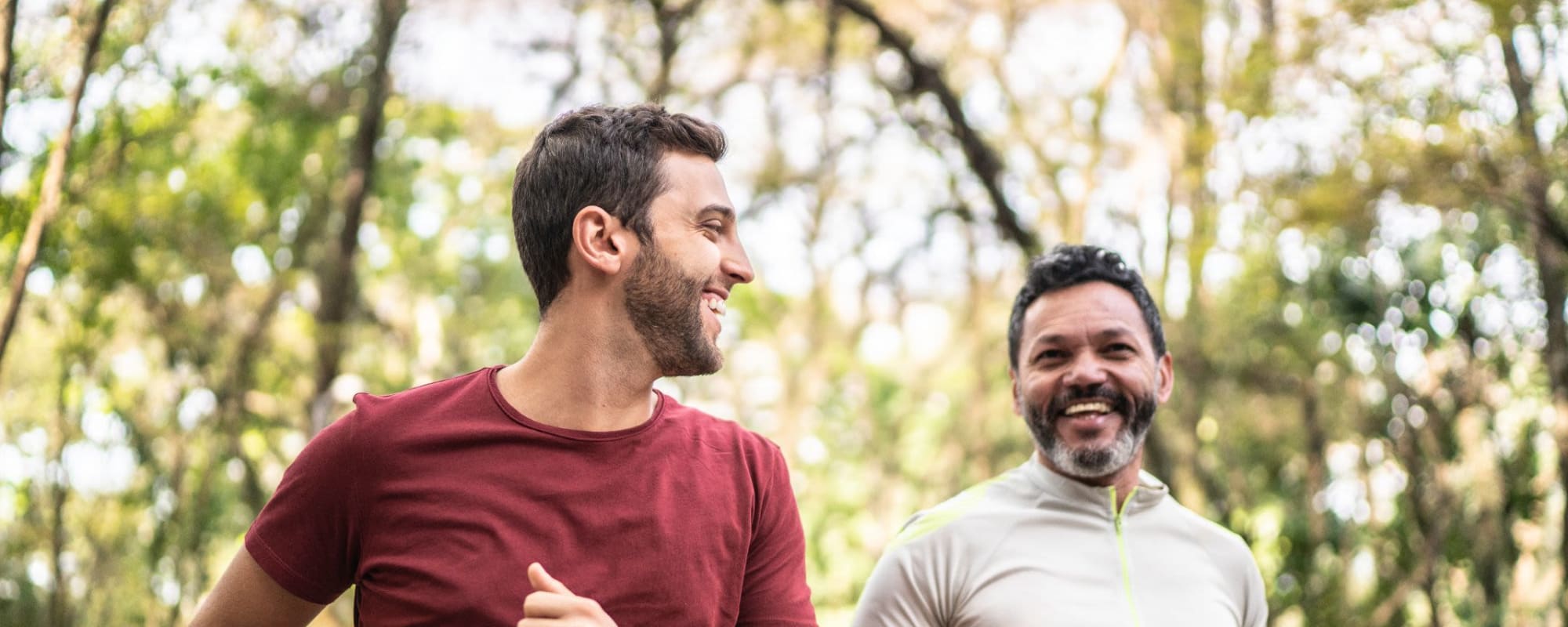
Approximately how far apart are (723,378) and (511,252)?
3.63 m

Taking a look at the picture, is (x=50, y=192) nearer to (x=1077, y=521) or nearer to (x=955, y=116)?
(x=1077, y=521)

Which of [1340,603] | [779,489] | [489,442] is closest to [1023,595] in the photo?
[779,489]

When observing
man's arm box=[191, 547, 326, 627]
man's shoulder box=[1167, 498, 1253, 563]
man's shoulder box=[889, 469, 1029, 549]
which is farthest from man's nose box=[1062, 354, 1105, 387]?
man's arm box=[191, 547, 326, 627]

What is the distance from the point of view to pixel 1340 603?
42.1 feet

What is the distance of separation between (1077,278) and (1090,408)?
0.34m

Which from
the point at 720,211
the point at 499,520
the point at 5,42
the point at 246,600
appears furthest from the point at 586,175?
the point at 5,42

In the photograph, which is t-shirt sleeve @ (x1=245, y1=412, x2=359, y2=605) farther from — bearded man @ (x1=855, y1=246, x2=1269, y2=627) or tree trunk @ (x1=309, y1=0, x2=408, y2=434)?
tree trunk @ (x1=309, y1=0, x2=408, y2=434)

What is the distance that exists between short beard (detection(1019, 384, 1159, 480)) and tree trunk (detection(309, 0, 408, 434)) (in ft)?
23.7

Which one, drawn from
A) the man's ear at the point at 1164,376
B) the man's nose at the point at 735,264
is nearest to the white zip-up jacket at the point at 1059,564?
the man's ear at the point at 1164,376

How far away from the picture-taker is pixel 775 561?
7.70 feet

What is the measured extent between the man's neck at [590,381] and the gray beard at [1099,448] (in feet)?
4.91

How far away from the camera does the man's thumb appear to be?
6.59 ft

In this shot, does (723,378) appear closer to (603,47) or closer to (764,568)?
(603,47)

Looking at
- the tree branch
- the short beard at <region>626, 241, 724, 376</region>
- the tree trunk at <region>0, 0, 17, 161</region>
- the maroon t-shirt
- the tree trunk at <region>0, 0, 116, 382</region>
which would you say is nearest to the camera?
the maroon t-shirt
